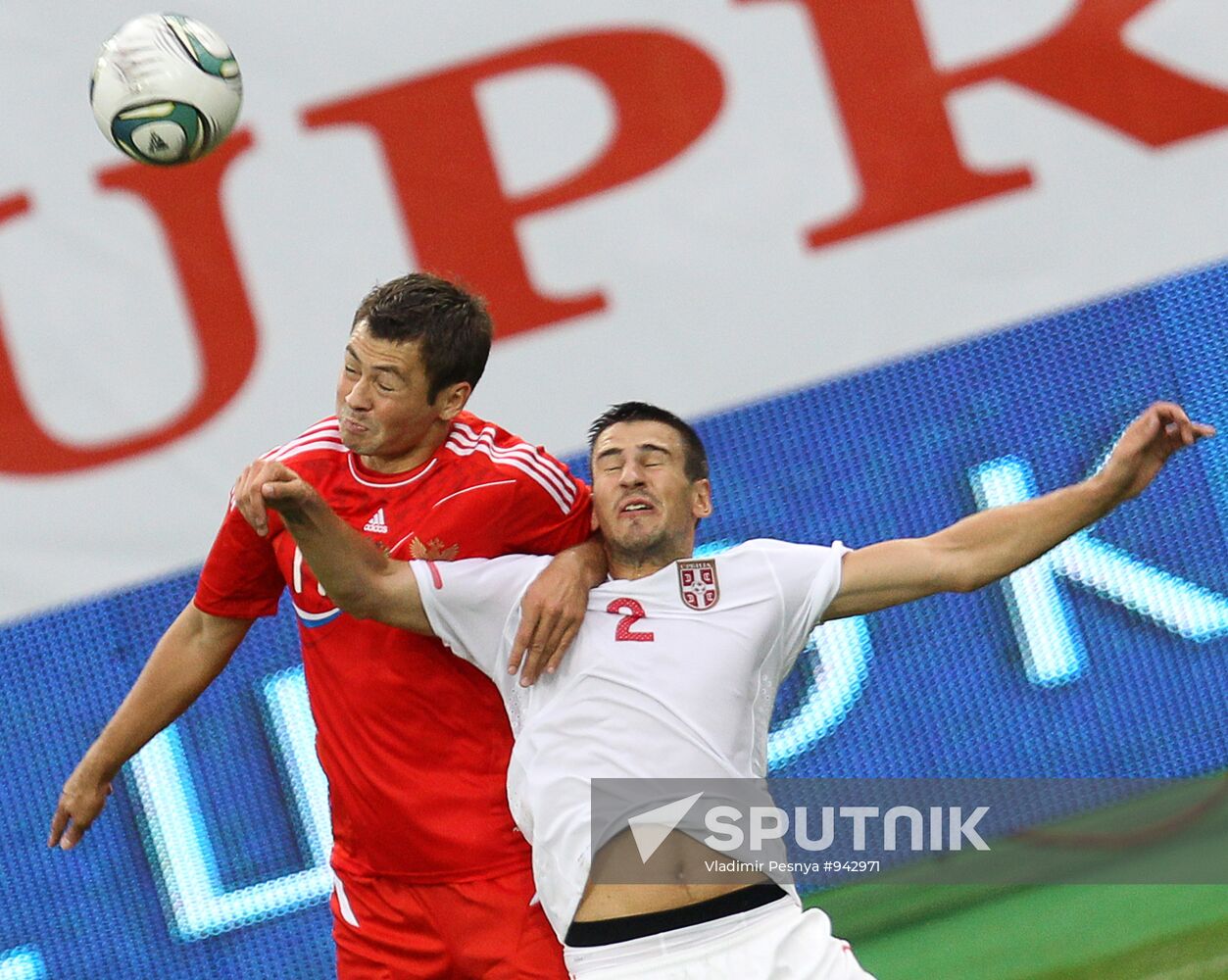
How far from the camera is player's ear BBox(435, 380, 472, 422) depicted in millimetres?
3193

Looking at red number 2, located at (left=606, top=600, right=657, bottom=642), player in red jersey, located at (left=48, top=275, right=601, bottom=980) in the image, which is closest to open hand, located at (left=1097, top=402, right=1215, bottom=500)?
red number 2, located at (left=606, top=600, right=657, bottom=642)

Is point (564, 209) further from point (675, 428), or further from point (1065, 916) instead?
point (1065, 916)

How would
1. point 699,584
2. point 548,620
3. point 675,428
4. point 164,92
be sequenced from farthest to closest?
point 164,92 → point 675,428 → point 699,584 → point 548,620

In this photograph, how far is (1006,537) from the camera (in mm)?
2988

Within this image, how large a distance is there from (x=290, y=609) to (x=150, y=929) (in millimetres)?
921

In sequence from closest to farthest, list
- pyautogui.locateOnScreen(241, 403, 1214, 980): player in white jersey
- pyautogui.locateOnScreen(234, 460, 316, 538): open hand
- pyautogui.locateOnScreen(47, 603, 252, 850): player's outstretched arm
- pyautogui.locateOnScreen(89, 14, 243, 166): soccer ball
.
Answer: pyautogui.locateOnScreen(234, 460, 316, 538): open hand
pyautogui.locateOnScreen(241, 403, 1214, 980): player in white jersey
pyautogui.locateOnScreen(47, 603, 252, 850): player's outstretched arm
pyautogui.locateOnScreen(89, 14, 243, 166): soccer ball

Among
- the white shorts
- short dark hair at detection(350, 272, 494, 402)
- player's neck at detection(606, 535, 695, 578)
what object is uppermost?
short dark hair at detection(350, 272, 494, 402)

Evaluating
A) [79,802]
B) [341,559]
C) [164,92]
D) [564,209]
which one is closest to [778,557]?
[341,559]

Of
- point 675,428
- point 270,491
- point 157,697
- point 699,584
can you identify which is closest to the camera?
point 270,491

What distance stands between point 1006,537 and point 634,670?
0.68 m

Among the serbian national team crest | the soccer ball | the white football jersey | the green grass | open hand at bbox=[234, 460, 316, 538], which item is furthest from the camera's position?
the green grass

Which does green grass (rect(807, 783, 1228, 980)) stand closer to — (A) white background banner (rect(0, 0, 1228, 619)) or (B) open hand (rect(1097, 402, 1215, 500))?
(A) white background banner (rect(0, 0, 1228, 619))

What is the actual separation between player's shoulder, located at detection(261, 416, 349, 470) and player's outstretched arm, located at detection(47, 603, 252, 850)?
1.13 ft

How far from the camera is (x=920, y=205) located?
4.93 metres
